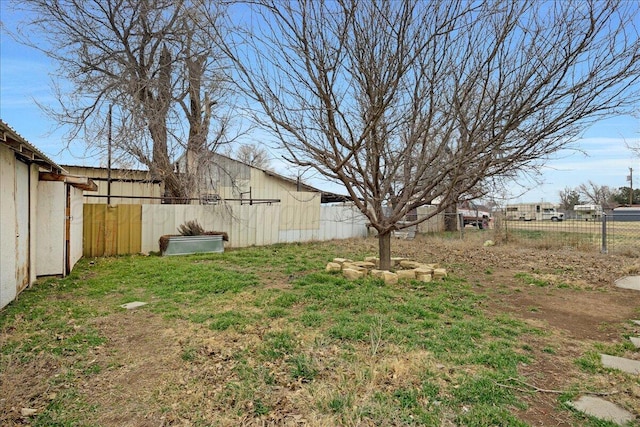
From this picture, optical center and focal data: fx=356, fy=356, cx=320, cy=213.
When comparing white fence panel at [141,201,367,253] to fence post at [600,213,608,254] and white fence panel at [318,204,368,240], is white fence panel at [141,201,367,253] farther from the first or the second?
fence post at [600,213,608,254]

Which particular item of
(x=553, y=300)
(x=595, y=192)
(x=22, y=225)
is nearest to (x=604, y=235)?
(x=553, y=300)

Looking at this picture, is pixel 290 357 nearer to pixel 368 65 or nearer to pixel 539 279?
pixel 368 65

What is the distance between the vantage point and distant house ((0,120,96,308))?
4410mm

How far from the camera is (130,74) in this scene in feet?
36.5

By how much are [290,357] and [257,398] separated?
0.62m

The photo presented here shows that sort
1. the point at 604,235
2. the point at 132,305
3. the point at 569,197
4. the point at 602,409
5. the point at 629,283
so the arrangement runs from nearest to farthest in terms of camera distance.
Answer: the point at 602,409 < the point at 132,305 < the point at 629,283 < the point at 604,235 < the point at 569,197

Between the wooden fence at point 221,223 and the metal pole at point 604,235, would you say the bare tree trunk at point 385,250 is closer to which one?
the wooden fence at point 221,223

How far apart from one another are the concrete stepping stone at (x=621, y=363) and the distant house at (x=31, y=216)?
5998mm

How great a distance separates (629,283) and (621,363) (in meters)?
4.14

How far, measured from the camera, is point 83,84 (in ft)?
35.3

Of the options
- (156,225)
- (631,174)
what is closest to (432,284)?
(156,225)

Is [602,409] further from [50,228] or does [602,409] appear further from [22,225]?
[50,228]

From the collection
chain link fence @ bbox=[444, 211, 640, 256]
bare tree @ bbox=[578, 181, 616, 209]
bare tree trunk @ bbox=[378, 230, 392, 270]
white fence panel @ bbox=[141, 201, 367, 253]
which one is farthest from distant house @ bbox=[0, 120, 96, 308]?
bare tree @ bbox=[578, 181, 616, 209]

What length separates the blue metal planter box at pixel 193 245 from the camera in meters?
9.29
